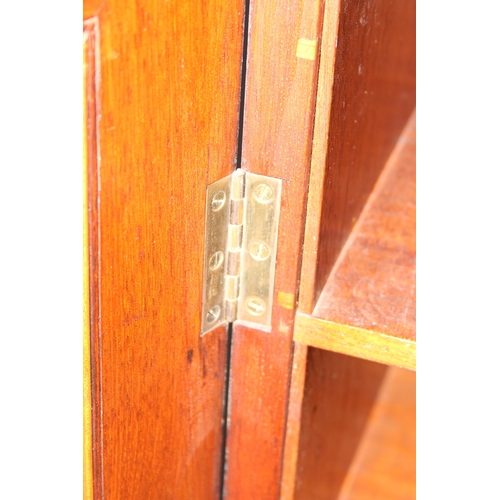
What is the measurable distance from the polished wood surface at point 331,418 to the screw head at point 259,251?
0.33 feet

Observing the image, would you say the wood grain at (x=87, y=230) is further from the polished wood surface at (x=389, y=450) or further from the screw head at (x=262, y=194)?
the polished wood surface at (x=389, y=450)

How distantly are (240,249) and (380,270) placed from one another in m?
0.16

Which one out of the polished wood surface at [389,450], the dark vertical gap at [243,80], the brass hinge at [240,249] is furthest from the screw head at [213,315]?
the polished wood surface at [389,450]

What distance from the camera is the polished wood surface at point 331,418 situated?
73 centimetres

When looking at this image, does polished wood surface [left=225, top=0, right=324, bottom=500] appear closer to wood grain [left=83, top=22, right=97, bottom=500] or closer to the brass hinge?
the brass hinge

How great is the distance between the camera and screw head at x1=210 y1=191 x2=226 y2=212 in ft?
1.84

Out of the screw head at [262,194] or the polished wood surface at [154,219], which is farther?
the screw head at [262,194]

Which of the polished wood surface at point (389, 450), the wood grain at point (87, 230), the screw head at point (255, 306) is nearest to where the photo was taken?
the wood grain at point (87, 230)

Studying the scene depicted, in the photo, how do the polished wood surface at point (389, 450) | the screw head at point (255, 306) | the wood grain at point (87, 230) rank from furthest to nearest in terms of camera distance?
the polished wood surface at point (389, 450) < the screw head at point (255, 306) < the wood grain at point (87, 230)
